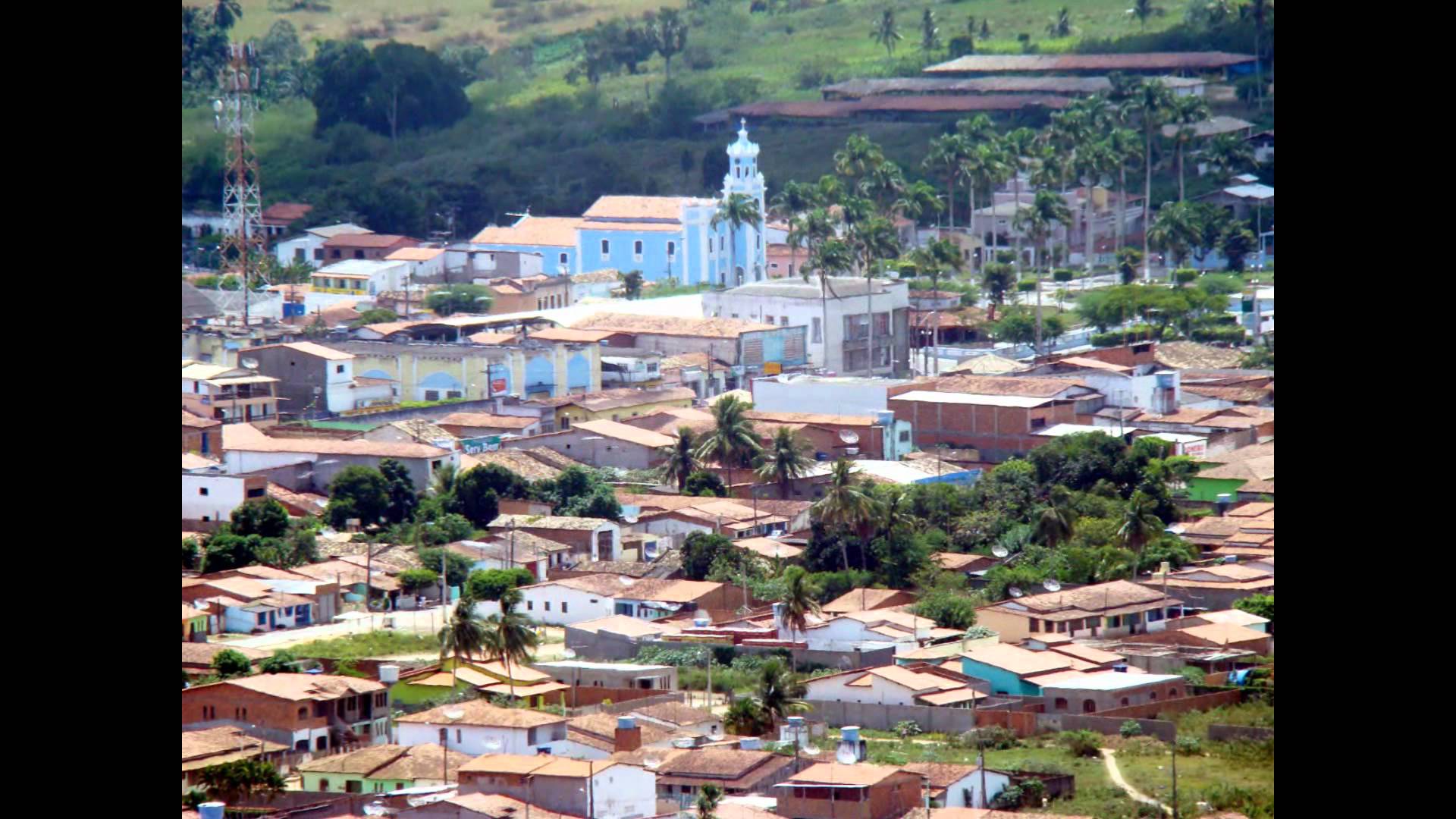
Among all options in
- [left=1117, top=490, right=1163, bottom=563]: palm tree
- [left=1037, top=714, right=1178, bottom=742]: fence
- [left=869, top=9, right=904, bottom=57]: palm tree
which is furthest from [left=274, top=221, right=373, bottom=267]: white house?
[left=1037, top=714, right=1178, bottom=742]: fence

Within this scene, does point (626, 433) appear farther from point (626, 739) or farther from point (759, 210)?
point (759, 210)

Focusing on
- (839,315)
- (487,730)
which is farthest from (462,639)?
(839,315)

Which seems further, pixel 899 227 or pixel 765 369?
pixel 899 227

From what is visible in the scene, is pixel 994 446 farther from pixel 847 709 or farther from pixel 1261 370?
pixel 847 709

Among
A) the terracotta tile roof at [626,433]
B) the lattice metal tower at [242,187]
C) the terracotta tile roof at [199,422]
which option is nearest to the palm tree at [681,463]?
the terracotta tile roof at [626,433]
